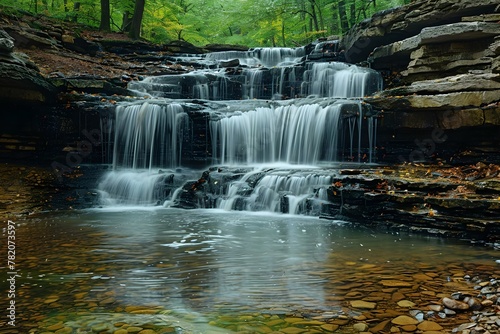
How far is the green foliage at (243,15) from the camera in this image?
2116cm

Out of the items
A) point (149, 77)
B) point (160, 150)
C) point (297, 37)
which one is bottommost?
Answer: point (160, 150)

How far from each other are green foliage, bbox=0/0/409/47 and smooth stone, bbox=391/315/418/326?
65.5 ft

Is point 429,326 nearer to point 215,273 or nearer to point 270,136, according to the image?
point 215,273

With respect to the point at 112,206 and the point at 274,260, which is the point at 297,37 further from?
the point at 274,260

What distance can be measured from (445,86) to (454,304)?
735 centimetres

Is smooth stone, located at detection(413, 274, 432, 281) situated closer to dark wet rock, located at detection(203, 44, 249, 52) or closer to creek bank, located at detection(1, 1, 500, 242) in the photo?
creek bank, located at detection(1, 1, 500, 242)

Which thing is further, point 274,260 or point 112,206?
point 112,206

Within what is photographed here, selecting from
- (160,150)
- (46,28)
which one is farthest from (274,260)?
(46,28)

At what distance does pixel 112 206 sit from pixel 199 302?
7.27 meters

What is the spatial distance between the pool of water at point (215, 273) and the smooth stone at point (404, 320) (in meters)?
0.20

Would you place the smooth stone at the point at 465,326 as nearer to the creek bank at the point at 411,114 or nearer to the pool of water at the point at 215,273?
the pool of water at the point at 215,273

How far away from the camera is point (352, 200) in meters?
7.42

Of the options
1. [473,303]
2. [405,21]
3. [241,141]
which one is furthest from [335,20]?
[473,303]

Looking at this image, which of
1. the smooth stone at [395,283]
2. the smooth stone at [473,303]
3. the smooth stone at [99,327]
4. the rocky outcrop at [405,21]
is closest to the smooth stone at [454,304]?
the smooth stone at [473,303]
